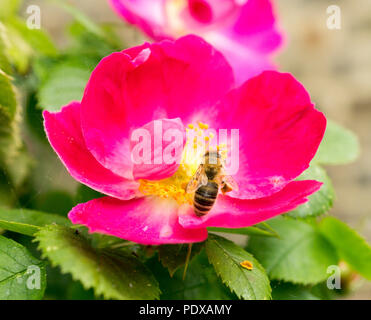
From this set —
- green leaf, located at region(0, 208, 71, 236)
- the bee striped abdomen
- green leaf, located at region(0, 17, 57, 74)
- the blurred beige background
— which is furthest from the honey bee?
the blurred beige background

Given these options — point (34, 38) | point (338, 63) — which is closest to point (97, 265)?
point (34, 38)

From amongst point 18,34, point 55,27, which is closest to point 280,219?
point 18,34

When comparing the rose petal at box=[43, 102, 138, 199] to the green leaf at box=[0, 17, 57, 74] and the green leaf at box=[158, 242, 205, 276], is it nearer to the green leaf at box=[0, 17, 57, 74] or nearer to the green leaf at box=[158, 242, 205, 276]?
the green leaf at box=[158, 242, 205, 276]

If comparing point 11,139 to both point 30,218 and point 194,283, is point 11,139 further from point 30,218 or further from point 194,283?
point 194,283

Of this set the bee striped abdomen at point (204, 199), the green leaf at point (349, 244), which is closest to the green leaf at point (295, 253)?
the green leaf at point (349, 244)

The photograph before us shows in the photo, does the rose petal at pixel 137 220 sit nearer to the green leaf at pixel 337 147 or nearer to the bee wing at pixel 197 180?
the bee wing at pixel 197 180
